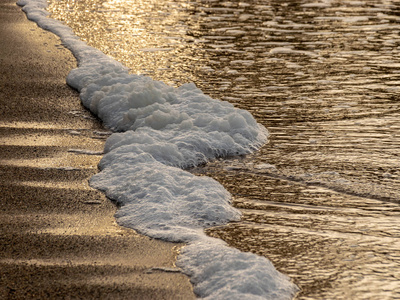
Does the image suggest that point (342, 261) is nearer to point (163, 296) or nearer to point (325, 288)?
point (325, 288)

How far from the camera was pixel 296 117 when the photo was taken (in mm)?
5773

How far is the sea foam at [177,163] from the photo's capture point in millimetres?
3148

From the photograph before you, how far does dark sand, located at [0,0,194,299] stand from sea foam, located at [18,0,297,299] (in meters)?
0.13

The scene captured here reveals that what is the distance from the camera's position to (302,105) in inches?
241

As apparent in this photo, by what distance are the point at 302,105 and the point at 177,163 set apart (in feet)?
6.42

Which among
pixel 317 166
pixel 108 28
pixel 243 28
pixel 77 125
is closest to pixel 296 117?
pixel 317 166

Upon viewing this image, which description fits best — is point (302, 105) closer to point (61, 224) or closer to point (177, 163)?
point (177, 163)

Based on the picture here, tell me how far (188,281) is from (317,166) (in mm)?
1907

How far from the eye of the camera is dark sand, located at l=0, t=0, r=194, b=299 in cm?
306

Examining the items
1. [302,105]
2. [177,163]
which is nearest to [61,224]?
[177,163]

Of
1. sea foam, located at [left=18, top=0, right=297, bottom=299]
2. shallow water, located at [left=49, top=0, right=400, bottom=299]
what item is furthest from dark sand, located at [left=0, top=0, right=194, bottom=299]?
shallow water, located at [left=49, top=0, right=400, bottom=299]

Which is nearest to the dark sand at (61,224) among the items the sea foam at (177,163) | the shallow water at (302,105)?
the sea foam at (177,163)

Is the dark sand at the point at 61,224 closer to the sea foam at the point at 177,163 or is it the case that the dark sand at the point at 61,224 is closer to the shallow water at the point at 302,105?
the sea foam at the point at 177,163

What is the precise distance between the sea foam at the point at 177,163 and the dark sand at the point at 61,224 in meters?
0.13
